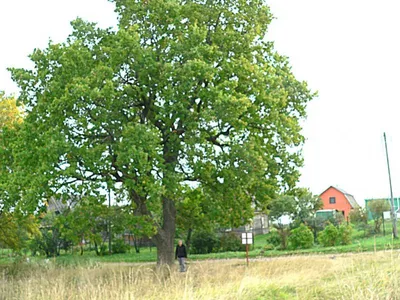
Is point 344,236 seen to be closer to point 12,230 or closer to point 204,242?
point 204,242

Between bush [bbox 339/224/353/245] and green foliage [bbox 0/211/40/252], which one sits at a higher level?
green foliage [bbox 0/211/40/252]

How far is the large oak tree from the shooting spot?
1889 cm

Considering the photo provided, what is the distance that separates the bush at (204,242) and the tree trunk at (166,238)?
17147 mm

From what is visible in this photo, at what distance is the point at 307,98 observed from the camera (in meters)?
23.3

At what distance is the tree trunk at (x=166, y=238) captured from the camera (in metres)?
22.0

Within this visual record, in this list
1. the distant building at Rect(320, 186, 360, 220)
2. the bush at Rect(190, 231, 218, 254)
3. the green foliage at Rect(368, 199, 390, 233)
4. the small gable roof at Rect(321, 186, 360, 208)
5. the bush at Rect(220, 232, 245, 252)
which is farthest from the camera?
the small gable roof at Rect(321, 186, 360, 208)

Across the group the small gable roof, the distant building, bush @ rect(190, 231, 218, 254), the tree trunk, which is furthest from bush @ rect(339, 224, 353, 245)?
the distant building

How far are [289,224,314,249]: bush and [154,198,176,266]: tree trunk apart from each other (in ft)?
46.7

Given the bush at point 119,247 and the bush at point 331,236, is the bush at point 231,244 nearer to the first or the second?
the bush at point 331,236

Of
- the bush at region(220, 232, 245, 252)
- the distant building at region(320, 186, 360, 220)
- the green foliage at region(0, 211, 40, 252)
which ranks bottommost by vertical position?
the bush at region(220, 232, 245, 252)

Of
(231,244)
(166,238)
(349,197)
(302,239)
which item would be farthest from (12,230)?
(349,197)

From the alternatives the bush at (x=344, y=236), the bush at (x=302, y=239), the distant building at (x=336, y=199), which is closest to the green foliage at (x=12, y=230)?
the bush at (x=302, y=239)

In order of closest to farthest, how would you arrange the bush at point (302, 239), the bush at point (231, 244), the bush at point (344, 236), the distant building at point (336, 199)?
the bush at point (344, 236) → the bush at point (302, 239) → the bush at point (231, 244) → the distant building at point (336, 199)

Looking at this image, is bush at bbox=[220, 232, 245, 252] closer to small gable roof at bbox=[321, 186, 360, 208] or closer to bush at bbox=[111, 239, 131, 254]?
bush at bbox=[111, 239, 131, 254]
